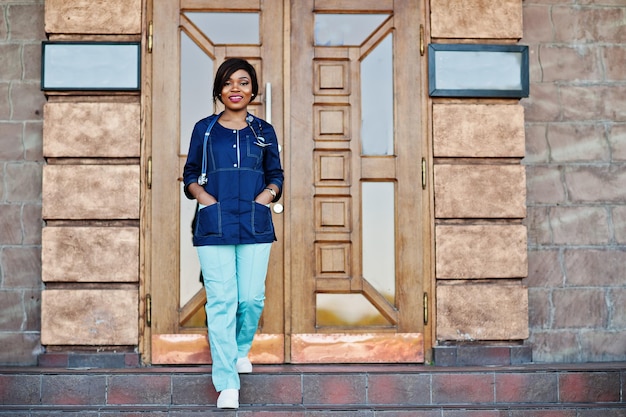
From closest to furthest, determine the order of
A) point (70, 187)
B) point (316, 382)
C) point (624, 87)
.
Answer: point (316, 382) < point (70, 187) < point (624, 87)

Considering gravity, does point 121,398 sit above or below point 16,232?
below

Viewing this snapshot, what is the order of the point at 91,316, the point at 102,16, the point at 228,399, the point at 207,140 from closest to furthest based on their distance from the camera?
the point at 228,399, the point at 207,140, the point at 91,316, the point at 102,16

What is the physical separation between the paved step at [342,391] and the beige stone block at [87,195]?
0.93 meters

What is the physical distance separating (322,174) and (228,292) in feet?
3.85

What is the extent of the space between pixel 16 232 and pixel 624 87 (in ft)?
13.1

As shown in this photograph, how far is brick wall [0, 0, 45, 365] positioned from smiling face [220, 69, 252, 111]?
149 centimetres

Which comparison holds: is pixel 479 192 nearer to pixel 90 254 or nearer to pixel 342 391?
pixel 342 391

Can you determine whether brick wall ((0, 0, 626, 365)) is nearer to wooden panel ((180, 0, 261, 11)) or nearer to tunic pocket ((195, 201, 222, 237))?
wooden panel ((180, 0, 261, 11))

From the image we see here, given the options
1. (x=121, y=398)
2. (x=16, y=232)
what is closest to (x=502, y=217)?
(x=121, y=398)

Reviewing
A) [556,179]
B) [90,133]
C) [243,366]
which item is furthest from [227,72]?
[556,179]

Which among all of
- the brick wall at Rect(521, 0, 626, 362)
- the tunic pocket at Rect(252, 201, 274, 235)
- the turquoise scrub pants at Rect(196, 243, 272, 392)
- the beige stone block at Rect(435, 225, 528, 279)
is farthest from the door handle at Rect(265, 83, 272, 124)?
the brick wall at Rect(521, 0, 626, 362)

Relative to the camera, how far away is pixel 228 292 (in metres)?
4.24

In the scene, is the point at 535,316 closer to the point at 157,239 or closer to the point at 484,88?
the point at 484,88

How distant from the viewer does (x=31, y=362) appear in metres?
5.08
